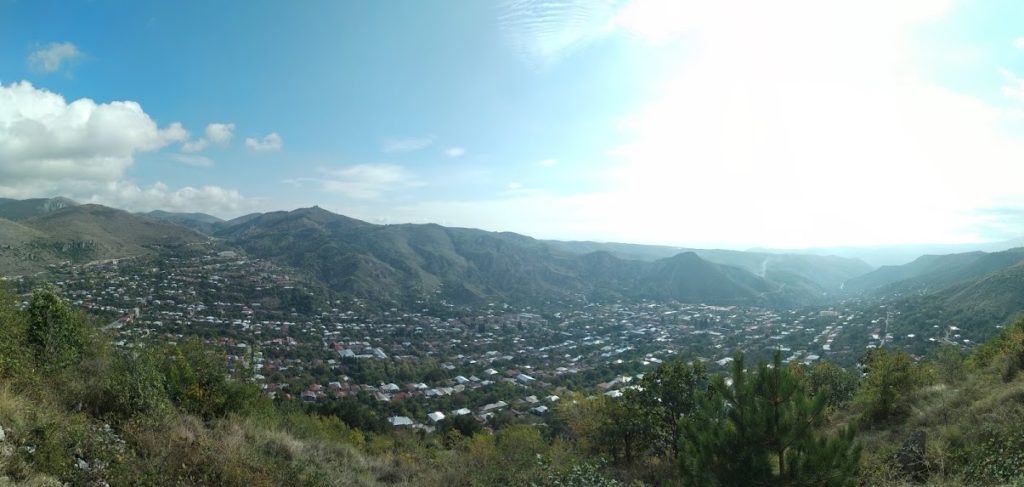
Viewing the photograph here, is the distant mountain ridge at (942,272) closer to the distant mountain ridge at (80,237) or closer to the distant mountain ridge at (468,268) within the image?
the distant mountain ridge at (468,268)

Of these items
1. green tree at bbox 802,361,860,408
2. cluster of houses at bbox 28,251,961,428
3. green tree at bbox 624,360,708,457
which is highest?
green tree at bbox 624,360,708,457

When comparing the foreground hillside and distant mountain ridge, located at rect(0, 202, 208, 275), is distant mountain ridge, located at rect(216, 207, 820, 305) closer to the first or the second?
distant mountain ridge, located at rect(0, 202, 208, 275)

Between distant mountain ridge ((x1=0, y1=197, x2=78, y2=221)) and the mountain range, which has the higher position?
distant mountain ridge ((x1=0, y1=197, x2=78, y2=221))

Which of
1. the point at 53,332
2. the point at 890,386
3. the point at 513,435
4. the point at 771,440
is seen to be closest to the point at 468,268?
the point at 513,435

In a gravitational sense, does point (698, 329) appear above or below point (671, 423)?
below

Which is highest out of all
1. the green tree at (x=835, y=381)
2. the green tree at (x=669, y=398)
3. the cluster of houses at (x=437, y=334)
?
the green tree at (x=669, y=398)

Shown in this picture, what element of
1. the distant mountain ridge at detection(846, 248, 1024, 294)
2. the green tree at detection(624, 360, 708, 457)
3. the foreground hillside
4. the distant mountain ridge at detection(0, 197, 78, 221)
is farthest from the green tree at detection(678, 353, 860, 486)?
the distant mountain ridge at detection(0, 197, 78, 221)

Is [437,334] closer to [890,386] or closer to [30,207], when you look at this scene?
[890,386]

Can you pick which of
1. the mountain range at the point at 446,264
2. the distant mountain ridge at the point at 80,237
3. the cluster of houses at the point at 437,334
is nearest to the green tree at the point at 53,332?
the cluster of houses at the point at 437,334

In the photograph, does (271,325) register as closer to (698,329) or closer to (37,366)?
(37,366)

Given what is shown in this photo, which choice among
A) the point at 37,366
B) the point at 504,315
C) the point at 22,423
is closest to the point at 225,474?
the point at 22,423

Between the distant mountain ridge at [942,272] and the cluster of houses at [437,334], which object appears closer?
the cluster of houses at [437,334]
